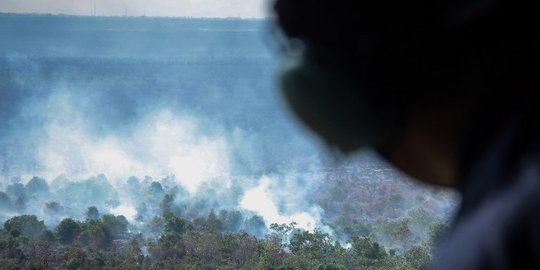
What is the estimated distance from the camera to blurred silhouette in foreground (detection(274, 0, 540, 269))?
2.19 ft

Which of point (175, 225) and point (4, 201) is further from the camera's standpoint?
point (4, 201)

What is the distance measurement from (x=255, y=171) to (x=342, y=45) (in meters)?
6.44

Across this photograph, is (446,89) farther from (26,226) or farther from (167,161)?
(167,161)

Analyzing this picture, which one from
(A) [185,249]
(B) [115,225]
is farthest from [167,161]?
(A) [185,249]

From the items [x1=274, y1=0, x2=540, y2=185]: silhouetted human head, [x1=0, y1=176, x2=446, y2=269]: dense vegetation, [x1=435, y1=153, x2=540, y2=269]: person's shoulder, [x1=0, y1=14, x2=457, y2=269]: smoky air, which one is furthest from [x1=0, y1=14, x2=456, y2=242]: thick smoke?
[x1=435, y1=153, x2=540, y2=269]: person's shoulder

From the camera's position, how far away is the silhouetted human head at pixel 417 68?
0.71m

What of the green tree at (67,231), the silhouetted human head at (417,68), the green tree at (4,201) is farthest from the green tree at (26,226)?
the silhouetted human head at (417,68)

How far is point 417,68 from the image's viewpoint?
0.73 meters

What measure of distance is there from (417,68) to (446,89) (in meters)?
0.03

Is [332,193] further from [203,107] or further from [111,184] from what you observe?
[203,107]

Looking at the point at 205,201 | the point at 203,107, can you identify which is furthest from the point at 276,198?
the point at 203,107

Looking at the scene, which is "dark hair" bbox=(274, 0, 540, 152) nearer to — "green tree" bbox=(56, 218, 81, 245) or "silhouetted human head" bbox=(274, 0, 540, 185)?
"silhouetted human head" bbox=(274, 0, 540, 185)

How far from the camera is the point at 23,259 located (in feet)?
18.4

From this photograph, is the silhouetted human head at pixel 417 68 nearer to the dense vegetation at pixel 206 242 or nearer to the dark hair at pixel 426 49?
the dark hair at pixel 426 49
